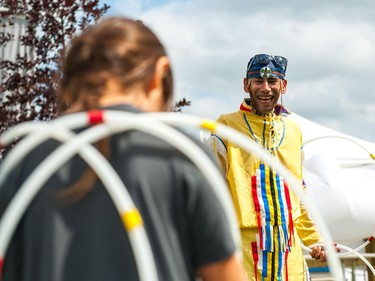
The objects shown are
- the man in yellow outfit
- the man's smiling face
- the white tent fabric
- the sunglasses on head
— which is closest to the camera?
the man in yellow outfit

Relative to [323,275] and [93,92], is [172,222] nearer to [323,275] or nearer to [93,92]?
[93,92]

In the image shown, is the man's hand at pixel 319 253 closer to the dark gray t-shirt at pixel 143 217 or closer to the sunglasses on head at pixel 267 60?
the sunglasses on head at pixel 267 60

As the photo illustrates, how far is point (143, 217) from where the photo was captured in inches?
85.1

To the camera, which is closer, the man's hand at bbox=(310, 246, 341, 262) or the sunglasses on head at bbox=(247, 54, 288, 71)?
the man's hand at bbox=(310, 246, 341, 262)

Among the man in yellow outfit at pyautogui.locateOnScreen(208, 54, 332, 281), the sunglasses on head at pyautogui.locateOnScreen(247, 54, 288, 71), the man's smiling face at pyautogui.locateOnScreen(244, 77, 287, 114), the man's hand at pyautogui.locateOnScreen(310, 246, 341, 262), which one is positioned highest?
the sunglasses on head at pyautogui.locateOnScreen(247, 54, 288, 71)

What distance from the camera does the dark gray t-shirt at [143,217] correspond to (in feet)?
7.04

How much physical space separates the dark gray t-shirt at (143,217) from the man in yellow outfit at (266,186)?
306 cm

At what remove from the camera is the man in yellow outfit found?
5.27 meters

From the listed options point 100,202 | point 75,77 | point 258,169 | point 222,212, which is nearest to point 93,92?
point 75,77

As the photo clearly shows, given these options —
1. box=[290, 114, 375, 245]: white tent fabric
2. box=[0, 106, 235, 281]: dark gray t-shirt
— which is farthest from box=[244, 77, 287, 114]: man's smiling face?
box=[290, 114, 375, 245]: white tent fabric

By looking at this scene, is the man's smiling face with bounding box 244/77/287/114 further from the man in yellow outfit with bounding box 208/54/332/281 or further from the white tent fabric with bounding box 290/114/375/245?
the white tent fabric with bounding box 290/114/375/245

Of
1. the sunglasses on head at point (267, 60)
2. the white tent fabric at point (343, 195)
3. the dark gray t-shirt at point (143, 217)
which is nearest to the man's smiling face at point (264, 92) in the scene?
the sunglasses on head at point (267, 60)

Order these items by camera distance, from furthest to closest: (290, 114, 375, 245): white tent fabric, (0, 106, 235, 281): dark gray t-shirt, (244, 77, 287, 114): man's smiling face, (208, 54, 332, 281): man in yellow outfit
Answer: (290, 114, 375, 245): white tent fabric < (244, 77, 287, 114): man's smiling face < (208, 54, 332, 281): man in yellow outfit < (0, 106, 235, 281): dark gray t-shirt

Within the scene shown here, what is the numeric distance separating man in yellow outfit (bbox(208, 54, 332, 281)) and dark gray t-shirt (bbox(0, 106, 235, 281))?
306 centimetres
